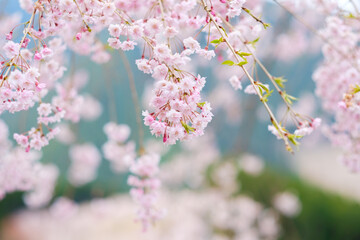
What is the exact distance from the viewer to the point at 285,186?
159 inches

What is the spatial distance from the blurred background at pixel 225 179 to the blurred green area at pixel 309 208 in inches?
0.4

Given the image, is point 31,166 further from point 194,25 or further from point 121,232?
point 121,232

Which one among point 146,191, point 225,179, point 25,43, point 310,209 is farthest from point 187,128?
point 310,209

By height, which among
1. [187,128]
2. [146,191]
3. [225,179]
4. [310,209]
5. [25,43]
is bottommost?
[187,128]

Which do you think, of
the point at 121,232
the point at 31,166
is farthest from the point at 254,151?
the point at 31,166

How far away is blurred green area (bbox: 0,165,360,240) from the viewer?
11.7 feet

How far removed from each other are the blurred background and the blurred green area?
0.01 metres

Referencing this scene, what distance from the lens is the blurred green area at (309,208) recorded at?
3.56m

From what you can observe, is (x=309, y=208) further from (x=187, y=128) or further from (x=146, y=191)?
(x=187, y=128)

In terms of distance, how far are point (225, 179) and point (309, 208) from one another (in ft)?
3.35

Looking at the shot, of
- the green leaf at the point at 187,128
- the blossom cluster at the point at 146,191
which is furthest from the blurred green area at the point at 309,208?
the green leaf at the point at 187,128

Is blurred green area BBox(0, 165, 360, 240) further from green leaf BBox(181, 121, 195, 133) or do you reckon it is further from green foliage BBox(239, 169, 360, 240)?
green leaf BBox(181, 121, 195, 133)

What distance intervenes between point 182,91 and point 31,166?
1.64m

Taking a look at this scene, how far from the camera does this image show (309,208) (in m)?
3.81
